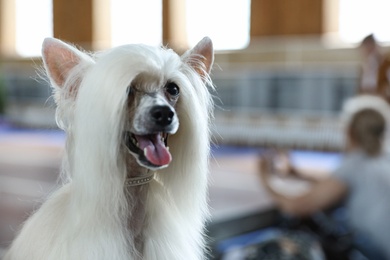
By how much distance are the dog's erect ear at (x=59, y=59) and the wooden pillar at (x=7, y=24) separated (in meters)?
8.59

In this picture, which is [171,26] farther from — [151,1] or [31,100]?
[31,100]

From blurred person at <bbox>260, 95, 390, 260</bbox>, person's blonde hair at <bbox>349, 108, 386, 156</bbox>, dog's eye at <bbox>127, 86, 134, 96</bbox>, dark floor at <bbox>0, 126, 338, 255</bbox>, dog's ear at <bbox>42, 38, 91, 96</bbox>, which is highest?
Answer: dog's ear at <bbox>42, 38, 91, 96</bbox>

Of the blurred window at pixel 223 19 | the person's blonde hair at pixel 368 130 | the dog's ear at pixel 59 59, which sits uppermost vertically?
the blurred window at pixel 223 19

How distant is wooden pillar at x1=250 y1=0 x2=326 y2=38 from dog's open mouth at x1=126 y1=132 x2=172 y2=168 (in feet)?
15.9

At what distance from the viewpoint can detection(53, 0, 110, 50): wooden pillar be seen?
7316 millimetres

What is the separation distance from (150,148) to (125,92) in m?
0.06

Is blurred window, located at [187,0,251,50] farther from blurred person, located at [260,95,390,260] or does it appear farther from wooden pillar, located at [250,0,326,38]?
blurred person, located at [260,95,390,260]

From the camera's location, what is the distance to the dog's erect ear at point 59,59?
57cm

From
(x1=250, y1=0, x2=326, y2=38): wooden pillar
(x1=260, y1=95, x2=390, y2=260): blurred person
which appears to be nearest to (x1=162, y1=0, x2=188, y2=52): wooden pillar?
(x1=250, y1=0, x2=326, y2=38): wooden pillar

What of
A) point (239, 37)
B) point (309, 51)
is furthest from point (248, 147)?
point (239, 37)

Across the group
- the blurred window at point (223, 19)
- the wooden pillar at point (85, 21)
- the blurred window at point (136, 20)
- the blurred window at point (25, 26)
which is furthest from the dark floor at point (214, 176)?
the blurred window at point (25, 26)

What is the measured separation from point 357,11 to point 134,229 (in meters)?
4.70

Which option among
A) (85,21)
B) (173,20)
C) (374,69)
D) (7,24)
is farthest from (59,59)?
(7,24)

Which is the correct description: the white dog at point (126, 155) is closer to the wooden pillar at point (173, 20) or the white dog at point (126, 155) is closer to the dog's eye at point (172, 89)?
the dog's eye at point (172, 89)
